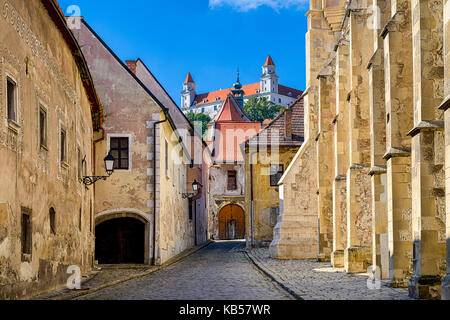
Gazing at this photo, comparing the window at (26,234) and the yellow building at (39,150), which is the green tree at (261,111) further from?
the window at (26,234)

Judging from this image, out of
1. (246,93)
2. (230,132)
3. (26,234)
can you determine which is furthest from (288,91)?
(26,234)

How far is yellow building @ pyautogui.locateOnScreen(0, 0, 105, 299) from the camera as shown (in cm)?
1052

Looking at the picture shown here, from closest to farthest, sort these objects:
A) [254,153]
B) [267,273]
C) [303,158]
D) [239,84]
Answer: [267,273]
[303,158]
[254,153]
[239,84]

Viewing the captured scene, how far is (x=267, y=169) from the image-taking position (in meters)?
38.9

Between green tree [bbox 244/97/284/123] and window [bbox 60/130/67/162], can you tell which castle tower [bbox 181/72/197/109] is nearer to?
Answer: green tree [bbox 244/97/284/123]

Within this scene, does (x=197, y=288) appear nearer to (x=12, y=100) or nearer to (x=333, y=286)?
(x=333, y=286)

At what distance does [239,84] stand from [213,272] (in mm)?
142584

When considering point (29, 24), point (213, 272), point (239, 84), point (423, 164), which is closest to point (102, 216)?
point (213, 272)

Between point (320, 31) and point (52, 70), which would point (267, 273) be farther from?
point (320, 31)

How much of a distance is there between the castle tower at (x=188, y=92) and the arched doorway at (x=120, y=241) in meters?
160

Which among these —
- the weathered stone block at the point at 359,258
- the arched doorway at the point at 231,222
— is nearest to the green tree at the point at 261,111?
the arched doorway at the point at 231,222

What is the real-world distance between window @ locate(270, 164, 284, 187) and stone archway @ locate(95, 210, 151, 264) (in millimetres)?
14909

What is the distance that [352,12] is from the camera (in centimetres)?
2003

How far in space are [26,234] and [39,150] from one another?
167cm
